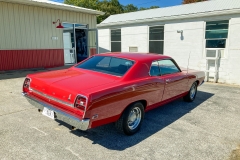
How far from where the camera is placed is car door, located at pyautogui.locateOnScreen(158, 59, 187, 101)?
13.3 feet

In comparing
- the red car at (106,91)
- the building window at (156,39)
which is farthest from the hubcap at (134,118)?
the building window at (156,39)

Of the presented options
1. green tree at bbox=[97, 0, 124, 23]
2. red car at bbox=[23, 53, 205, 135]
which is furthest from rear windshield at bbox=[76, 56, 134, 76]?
green tree at bbox=[97, 0, 124, 23]

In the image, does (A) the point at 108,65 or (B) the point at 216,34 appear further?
(B) the point at 216,34

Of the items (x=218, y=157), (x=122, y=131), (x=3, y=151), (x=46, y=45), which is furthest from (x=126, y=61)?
(x=46, y=45)

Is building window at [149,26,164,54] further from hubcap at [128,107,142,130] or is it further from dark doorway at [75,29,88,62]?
hubcap at [128,107,142,130]

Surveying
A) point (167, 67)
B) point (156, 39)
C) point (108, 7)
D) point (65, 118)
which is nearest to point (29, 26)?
point (156, 39)

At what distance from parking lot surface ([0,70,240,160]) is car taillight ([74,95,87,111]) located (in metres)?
0.71

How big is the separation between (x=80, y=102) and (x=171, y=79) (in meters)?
2.31

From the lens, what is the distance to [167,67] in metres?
4.41

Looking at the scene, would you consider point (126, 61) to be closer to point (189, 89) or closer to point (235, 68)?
point (189, 89)

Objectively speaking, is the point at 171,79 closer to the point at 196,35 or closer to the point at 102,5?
the point at 196,35

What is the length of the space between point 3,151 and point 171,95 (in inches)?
132

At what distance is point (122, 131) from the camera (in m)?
3.20

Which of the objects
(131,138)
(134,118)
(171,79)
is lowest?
(131,138)
